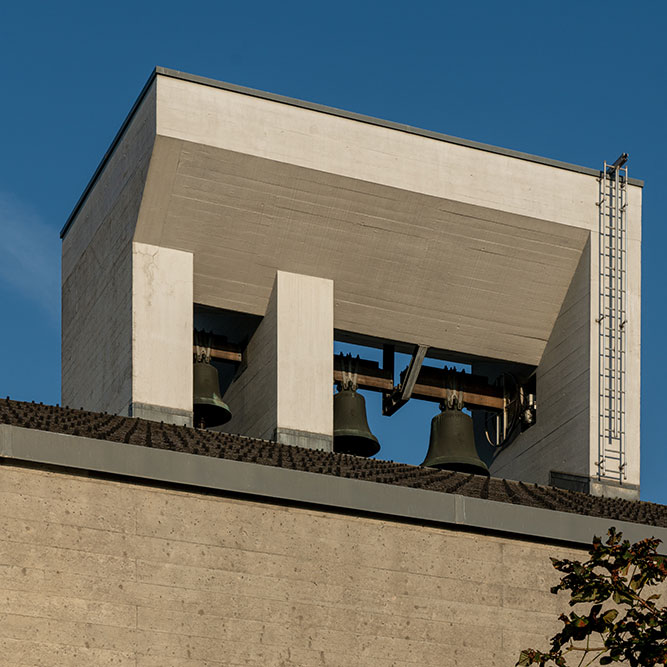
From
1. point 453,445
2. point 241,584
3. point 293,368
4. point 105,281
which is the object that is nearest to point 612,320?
point 453,445

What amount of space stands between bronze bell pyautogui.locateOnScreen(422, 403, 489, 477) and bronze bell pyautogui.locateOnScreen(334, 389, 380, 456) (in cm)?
88

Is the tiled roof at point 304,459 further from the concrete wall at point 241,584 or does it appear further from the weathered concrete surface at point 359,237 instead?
the weathered concrete surface at point 359,237

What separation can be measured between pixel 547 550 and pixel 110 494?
5674 mm

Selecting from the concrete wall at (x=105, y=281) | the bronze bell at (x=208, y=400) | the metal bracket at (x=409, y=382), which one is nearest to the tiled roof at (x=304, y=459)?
the bronze bell at (x=208, y=400)

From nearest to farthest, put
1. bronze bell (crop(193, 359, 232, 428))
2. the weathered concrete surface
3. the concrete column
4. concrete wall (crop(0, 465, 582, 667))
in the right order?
concrete wall (crop(0, 465, 582, 667)) → the concrete column → the weathered concrete surface → bronze bell (crop(193, 359, 232, 428))

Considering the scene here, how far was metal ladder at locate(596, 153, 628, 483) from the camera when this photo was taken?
28.3 m

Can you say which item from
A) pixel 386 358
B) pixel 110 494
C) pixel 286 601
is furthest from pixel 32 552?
pixel 386 358

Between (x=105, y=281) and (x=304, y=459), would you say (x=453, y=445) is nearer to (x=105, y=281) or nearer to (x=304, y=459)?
(x=304, y=459)

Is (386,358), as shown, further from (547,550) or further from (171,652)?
(171,652)

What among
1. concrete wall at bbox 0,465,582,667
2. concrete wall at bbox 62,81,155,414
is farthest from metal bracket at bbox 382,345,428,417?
concrete wall at bbox 0,465,582,667

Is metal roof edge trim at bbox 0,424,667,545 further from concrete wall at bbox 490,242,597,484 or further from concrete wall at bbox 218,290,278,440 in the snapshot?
concrete wall at bbox 218,290,278,440

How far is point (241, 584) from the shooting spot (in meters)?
22.0

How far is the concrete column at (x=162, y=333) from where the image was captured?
87.0ft

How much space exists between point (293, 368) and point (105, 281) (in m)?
3.14
